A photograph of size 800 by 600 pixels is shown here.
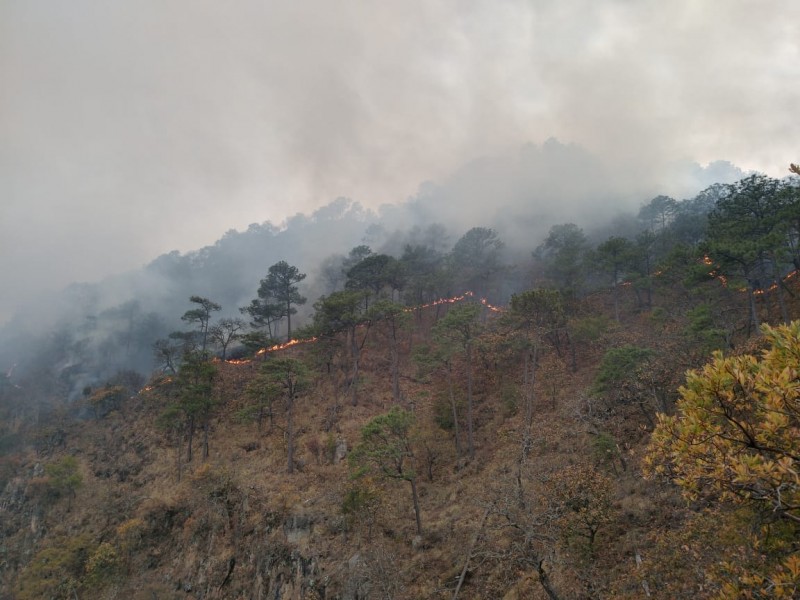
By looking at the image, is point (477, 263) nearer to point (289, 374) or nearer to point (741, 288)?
point (741, 288)

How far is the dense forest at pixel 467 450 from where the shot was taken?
9039mm

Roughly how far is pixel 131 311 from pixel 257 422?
73.7 meters

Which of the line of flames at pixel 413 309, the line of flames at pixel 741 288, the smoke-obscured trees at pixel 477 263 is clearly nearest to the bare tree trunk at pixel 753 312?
the line of flames at pixel 741 288

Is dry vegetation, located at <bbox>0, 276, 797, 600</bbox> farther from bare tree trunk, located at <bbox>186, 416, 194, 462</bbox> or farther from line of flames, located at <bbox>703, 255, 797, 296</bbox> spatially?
line of flames, located at <bbox>703, 255, 797, 296</bbox>

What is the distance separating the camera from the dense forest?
9.04 metres

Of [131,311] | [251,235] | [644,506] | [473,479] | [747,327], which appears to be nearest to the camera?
[644,506]

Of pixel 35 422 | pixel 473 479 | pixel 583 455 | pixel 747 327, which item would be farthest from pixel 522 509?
pixel 35 422

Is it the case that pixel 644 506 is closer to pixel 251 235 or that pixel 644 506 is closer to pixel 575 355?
pixel 575 355

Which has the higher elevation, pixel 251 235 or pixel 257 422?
pixel 251 235

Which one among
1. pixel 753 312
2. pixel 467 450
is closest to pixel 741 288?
pixel 753 312

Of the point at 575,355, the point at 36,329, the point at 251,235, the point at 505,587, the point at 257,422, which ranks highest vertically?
the point at 251,235

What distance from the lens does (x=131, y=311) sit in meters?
94.9

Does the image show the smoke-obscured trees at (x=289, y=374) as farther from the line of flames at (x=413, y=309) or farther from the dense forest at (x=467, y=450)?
the line of flames at (x=413, y=309)

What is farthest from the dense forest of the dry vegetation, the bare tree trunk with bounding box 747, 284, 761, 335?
the bare tree trunk with bounding box 747, 284, 761, 335
